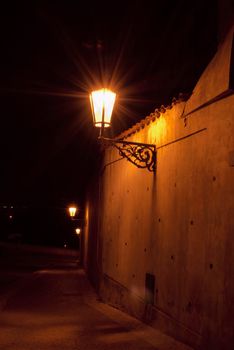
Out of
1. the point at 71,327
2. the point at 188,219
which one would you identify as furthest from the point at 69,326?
the point at 188,219

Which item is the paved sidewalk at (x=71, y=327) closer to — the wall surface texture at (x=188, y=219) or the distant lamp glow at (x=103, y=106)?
the wall surface texture at (x=188, y=219)

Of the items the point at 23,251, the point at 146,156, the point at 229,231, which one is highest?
the point at 146,156

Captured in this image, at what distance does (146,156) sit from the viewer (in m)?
9.14

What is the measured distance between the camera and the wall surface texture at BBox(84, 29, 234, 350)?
616 cm

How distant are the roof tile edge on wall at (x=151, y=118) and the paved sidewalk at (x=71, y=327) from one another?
13.2ft

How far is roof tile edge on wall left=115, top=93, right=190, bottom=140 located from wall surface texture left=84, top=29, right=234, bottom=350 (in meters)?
0.04

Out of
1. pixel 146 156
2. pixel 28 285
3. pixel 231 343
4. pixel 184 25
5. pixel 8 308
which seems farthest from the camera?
pixel 28 285

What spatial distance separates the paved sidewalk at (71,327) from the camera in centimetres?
738

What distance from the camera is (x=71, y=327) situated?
8977mm

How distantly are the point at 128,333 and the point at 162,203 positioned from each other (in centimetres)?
244

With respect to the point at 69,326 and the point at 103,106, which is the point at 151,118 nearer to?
the point at 103,106

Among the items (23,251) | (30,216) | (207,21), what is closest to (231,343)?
(207,21)

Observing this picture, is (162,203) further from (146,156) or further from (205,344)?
(205,344)

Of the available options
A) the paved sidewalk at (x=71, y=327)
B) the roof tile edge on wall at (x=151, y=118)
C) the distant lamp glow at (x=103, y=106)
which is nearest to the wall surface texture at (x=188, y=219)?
the roof tile edge on wall at (x=151, y=118)
